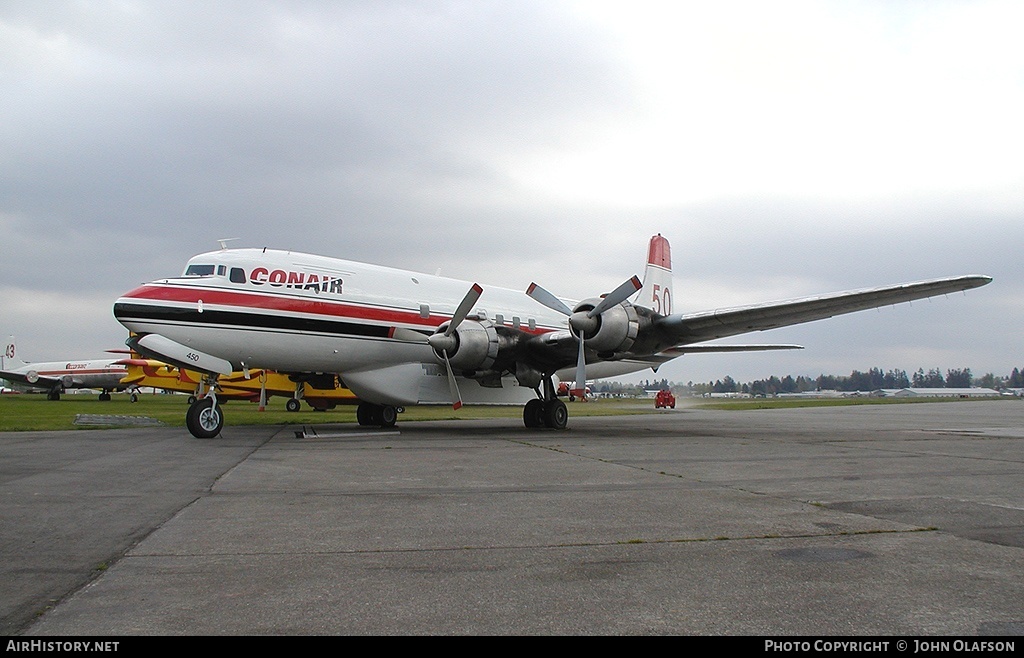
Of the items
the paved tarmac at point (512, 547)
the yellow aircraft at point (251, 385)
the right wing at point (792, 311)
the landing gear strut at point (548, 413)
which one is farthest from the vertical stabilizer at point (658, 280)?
the yellow aircraft at point (251, 385)

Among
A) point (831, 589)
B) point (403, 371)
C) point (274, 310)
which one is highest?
point (274, 310)

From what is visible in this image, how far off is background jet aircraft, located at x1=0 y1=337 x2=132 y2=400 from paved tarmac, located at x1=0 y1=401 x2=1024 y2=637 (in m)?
53.9

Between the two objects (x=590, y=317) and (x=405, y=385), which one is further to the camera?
(x=405, y=385)

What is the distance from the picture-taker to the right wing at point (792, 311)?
16031mm

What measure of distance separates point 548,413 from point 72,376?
53.8 meters

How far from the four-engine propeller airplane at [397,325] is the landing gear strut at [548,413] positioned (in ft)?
0.10

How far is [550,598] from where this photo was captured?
3.86 m

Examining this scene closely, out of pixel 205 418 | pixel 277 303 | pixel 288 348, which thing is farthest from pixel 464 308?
pixel 205 418

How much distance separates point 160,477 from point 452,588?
659 centimetres

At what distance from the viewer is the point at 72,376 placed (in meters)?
58.7

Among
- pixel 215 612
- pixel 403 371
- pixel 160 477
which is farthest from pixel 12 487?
pixel 403 371

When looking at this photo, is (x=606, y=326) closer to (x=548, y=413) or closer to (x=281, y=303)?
(x=548, y=413)
